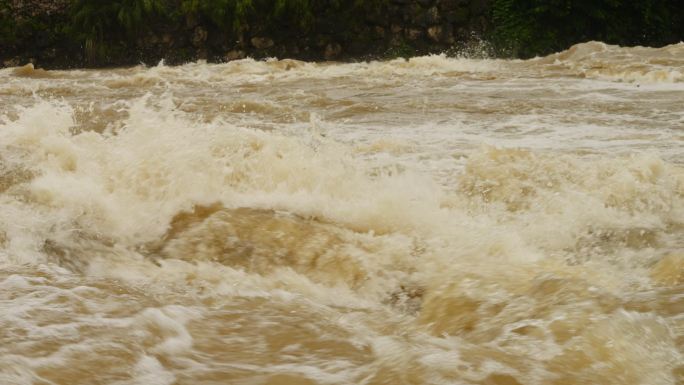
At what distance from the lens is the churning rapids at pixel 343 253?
2.27m

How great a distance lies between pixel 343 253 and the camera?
11.6 ft

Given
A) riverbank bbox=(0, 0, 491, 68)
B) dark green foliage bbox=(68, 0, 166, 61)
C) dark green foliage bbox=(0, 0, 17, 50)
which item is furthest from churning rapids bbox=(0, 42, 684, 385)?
dark green foliage bbox=(0, 0, 17, 50)

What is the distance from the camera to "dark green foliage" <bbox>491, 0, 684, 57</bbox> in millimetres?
14844

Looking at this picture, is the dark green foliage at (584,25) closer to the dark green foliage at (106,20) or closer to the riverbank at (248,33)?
the riverbank at (248,33)

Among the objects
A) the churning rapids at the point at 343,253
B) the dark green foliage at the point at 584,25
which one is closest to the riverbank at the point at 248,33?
the dark green foliage at the point at 584,25

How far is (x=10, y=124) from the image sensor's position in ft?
17.2

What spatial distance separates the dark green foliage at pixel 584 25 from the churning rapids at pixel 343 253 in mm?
8446

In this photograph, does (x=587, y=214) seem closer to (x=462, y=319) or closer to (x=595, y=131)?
(x=462, y=319)

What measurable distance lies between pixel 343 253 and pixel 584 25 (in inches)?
495

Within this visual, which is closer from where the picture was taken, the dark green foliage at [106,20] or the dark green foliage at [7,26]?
the dark green foliage at [106,20]

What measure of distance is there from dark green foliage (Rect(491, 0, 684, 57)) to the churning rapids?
8446 mm

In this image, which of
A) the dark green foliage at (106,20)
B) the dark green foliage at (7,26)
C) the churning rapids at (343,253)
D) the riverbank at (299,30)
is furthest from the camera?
the dark green foliage at (7,26)

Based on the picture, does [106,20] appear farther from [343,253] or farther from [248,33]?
[343,253]

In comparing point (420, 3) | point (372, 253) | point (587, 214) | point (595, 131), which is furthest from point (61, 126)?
point (420, 3)
